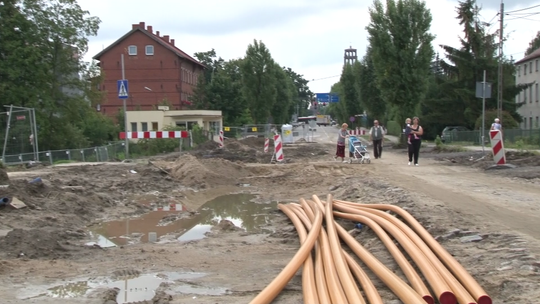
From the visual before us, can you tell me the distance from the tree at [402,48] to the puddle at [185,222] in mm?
24162

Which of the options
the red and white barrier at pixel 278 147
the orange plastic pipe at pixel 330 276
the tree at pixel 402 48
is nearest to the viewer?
the orange plastic pipe at pixel 330 276

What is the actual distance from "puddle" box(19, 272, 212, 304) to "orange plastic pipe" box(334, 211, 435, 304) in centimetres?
191

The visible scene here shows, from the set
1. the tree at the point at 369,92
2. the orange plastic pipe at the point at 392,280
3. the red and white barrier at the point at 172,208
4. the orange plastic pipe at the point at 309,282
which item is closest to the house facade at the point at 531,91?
the tree at the point at 369,92

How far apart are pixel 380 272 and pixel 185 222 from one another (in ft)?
22.5

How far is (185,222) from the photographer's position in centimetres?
1212

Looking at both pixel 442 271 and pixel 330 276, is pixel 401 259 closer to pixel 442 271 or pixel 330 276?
pixel 442 271

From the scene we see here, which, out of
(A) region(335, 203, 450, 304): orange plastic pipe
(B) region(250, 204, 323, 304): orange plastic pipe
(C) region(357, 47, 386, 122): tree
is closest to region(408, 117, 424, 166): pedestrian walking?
(A) region(335, 203, 450, 304): orange plastic pipe

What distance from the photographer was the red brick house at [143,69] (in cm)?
7200

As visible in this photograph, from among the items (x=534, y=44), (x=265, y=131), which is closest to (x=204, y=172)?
(x=265, y=131)

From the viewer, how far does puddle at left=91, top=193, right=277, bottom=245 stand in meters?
10.6

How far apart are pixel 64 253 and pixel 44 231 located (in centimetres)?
95

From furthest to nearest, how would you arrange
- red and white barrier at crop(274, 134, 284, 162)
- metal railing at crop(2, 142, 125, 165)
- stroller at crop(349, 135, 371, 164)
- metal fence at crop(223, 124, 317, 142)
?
metal fence at crop(223, 124, 317, 142)
red and white barrier at crop(274, 134, 284, 162)
stroller at crop(349, 135, 371, 164)
metal railing at crop(2, 142, 125, 165)

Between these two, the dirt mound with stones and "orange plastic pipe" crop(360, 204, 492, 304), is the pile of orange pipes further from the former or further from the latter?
the dirt mound with stones

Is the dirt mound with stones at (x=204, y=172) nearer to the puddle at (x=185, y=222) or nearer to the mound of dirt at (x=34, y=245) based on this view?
the puddle at (x=185, y=222)
